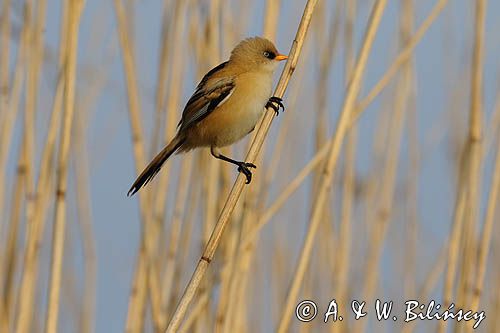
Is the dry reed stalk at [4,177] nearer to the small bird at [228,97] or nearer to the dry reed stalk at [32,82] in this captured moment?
the dry reed stalk at [32,82]

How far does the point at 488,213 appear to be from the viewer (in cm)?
148

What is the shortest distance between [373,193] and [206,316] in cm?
63

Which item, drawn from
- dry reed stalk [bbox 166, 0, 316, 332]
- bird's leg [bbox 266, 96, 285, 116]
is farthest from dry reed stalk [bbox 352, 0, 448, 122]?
dry reed stalk [bbox 166, 0, 316, 332]

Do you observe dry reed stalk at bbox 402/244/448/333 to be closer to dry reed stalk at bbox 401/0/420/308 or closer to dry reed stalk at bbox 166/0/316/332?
dry reed stalk at bbox 401/0/420/308

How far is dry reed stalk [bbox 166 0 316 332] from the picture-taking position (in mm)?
1051

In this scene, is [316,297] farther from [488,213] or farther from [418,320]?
[488,213]

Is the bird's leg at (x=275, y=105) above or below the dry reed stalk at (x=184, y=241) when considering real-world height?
above

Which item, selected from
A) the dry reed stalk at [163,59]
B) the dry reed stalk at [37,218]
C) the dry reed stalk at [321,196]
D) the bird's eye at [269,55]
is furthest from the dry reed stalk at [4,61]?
the dry reed stalk at [321,196]

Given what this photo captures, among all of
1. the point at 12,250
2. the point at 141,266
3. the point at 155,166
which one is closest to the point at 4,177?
the point at 12,250

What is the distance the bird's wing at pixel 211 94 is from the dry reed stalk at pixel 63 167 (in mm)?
255

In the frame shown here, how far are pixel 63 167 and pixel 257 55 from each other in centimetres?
42

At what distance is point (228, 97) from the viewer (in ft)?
4.85

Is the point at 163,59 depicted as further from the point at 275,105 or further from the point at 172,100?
the point at 275,105

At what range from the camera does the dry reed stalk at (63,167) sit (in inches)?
49.1
